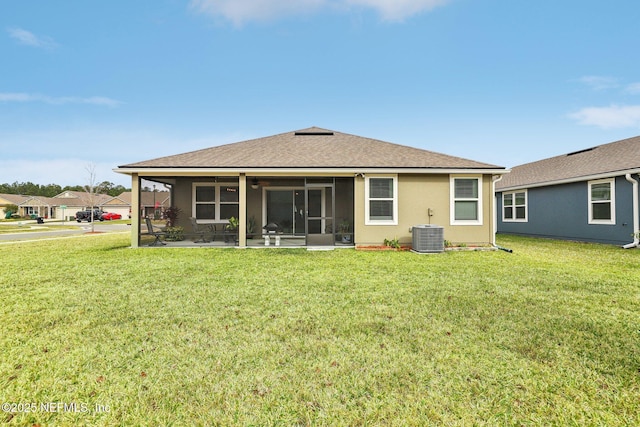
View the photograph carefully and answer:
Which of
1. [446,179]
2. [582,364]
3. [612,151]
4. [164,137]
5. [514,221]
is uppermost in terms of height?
[164,137]

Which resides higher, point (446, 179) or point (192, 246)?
point (446, 179)

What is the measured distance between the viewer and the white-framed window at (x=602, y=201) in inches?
453

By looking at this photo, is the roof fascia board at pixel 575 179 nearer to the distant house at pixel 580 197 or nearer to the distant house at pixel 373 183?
the distant house at pixel 580 197

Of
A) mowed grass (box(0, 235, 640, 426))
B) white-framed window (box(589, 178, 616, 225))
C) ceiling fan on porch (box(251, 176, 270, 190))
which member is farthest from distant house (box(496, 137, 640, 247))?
ceiling fan on porch (box(251, 176, 270, 190))

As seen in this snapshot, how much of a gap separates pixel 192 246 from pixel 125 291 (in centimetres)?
609

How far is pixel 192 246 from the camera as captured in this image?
1118 cm

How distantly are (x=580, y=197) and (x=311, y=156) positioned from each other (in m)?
11.8

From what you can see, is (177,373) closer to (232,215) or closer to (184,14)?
(232,215)

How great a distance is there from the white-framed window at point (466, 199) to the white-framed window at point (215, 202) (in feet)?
29.4

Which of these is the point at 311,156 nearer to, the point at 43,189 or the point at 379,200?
the point at 379,200

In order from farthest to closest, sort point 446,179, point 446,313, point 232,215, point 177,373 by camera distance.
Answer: point 232,215
point 446,179
point 446,313
point 177,373

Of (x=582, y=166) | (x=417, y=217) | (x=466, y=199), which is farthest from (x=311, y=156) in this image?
(x=582, y=166)

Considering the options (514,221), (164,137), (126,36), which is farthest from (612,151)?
(164,137)

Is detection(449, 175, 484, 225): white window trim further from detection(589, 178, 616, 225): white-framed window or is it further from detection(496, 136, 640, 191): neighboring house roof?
detection(589, 178, 616, 225): white-framed window
